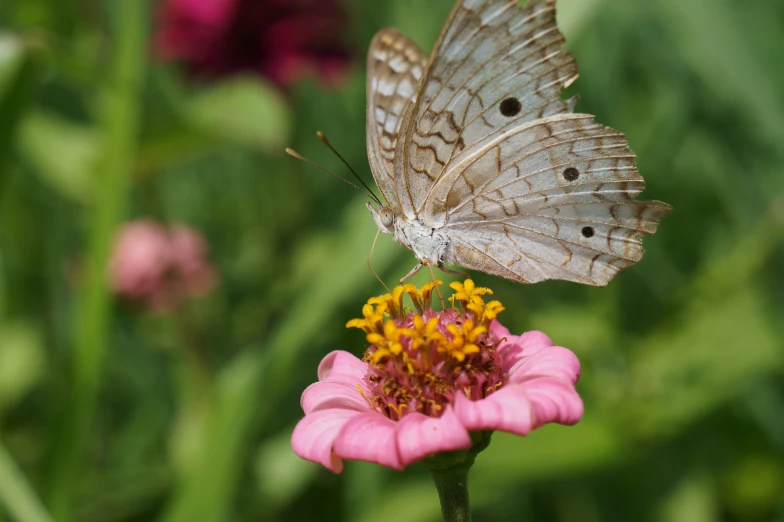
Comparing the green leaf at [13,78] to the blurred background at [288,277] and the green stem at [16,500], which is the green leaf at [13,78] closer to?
the blurred background at [288,277]

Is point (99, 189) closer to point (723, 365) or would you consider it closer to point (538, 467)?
point (538, 467)

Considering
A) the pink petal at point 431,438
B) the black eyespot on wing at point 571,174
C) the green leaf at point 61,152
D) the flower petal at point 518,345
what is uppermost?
the black eyespot on wing at point 571,174

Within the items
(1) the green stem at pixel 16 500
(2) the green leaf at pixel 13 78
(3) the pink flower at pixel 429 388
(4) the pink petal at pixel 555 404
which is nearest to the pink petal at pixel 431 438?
(3) the pink flower at pixel 429 388

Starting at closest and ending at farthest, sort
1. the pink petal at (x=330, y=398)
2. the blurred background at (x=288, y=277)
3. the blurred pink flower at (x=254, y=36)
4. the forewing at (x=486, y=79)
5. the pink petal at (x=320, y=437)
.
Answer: the pink petal at (x=320, y=437) < the pink petal at (x=330, y=398) < the forewing at (x=486, y=79) < the blurred background at (x=288, y=277) < the blurred pink flower at (x=254, y=36)

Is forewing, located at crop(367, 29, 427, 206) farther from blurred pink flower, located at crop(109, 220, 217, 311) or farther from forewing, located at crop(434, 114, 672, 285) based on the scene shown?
blurred pink flower, located at crop(109, 220, 217, 311)

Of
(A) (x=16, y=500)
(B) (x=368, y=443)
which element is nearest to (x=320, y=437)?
(B) (x=368, y=443)

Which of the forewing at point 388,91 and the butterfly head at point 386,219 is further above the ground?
the forewing at point 388,91

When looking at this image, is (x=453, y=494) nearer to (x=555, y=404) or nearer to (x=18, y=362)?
(x=555, y=404)
